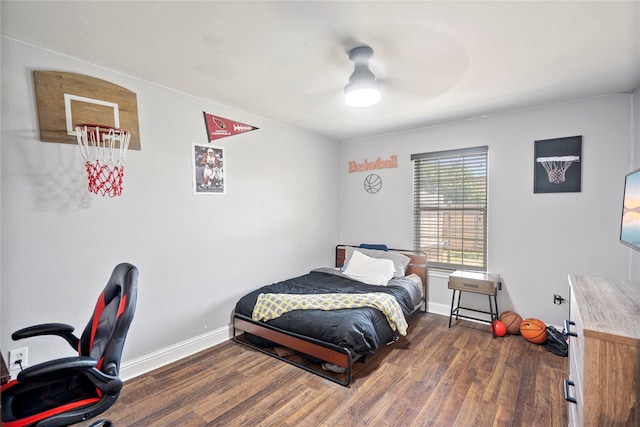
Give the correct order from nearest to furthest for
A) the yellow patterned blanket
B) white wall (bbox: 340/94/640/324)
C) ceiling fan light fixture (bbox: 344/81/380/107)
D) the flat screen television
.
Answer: the flat screen television
ceiling fan light fixture (bbox: 344/81/380/107)
the yellow patterned blanket
white wall (bbox: 340/94/640/324)

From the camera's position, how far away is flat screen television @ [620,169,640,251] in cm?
153

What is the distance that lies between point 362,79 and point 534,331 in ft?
9.81

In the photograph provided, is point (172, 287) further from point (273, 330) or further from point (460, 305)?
point (460, 305)

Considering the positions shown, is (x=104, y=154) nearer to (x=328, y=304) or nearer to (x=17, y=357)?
(x=17, y=357)

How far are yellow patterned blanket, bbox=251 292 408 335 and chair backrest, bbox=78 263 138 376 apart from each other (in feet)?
4.59

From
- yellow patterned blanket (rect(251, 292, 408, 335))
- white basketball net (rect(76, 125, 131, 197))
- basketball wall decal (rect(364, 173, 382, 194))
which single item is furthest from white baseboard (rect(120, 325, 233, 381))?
basketball wall decal (rect(364, 173, 382, 194))

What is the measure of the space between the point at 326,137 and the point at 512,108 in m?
2.41

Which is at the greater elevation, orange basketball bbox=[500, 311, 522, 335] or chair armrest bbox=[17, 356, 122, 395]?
chair armrest bbox=[17, 356, 122, 395]

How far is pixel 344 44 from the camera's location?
192 cm

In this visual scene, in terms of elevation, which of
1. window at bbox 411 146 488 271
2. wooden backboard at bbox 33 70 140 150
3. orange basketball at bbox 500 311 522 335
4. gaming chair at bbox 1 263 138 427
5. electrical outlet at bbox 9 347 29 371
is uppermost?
wooden backboard at bbox 33 70 140 150

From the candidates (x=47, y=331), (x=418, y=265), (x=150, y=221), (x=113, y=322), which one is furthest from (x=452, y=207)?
(x=47, y=331)

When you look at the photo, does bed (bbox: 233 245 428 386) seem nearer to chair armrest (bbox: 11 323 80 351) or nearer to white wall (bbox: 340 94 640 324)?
white wall (bbox: 340 94 640 324)

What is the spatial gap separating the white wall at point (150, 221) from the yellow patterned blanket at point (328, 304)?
579mm

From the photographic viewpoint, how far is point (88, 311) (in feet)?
7.12
